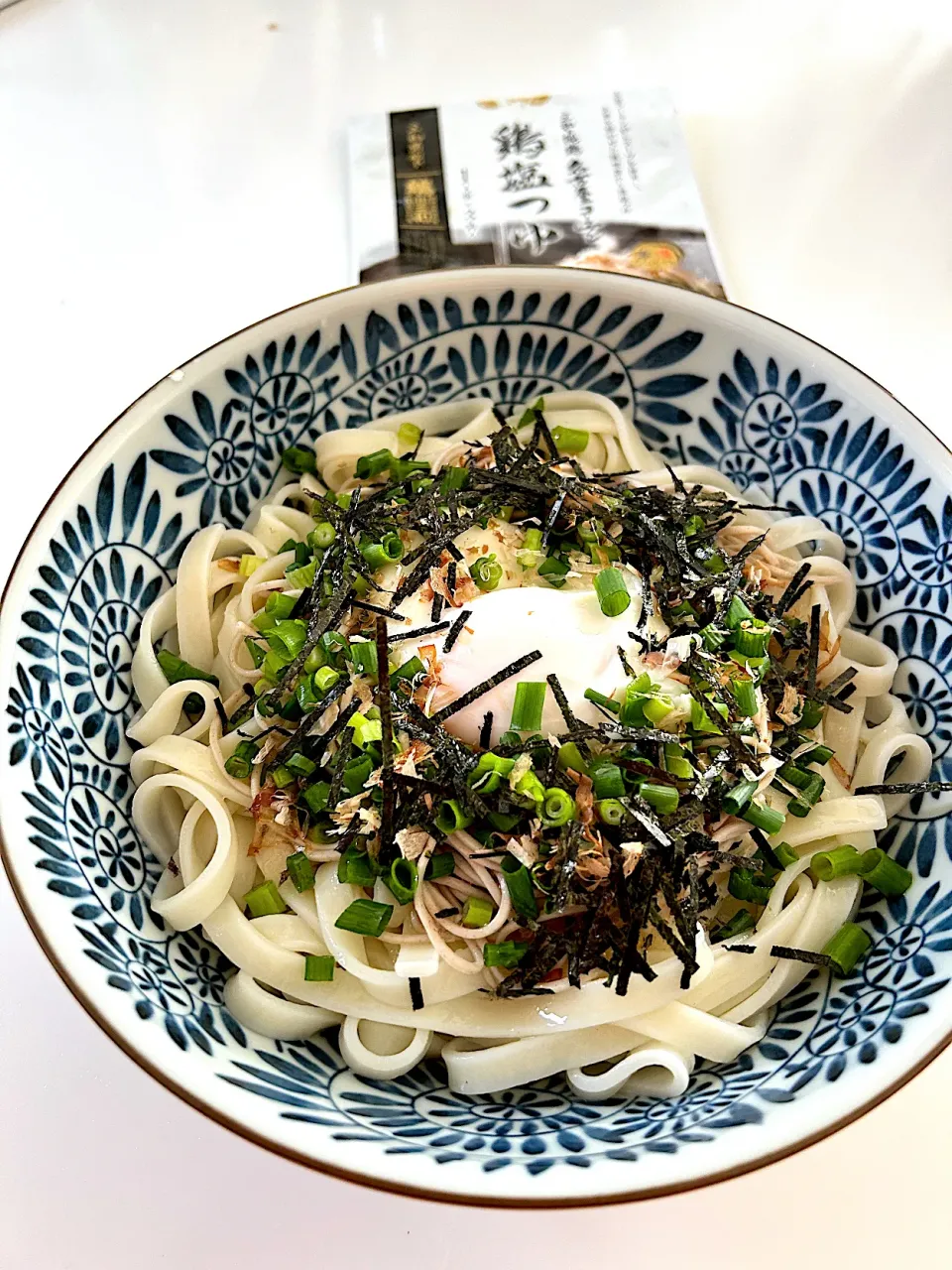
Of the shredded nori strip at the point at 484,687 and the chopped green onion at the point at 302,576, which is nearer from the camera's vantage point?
the shredded nori strip at the point at 484,687

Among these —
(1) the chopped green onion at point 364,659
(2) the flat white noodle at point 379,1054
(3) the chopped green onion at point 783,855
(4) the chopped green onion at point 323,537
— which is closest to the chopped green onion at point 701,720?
(3) the chopped green onion at point 783,855

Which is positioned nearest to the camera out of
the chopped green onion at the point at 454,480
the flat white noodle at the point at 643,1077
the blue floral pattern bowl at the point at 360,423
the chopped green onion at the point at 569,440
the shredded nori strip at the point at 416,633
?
the blue floral pattern bowl at the point at 360,423

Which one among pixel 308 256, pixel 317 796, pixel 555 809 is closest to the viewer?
pixel 555 809

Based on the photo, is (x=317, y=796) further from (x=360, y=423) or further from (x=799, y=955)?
(x=360, y=423)

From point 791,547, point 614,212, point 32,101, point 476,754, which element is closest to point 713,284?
point 614,212

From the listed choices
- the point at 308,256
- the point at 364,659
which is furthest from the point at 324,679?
the point at 308,256

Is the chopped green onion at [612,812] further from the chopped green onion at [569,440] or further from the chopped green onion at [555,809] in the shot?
the chopped green onion at [569,440]
